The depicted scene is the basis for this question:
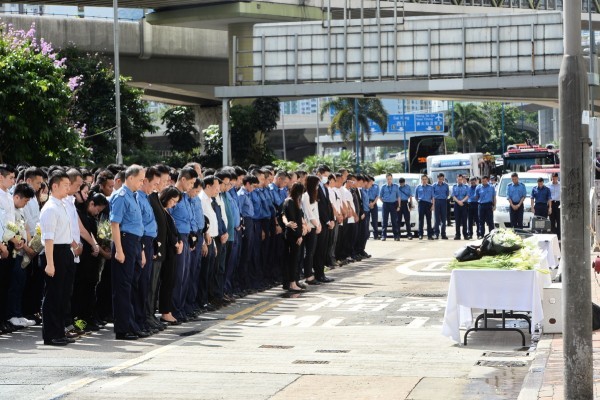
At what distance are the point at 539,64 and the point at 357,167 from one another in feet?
142

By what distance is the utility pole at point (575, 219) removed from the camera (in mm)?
9273

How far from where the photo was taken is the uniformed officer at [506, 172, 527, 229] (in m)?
32.7

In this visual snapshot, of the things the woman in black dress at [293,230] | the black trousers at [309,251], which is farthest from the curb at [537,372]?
the black trousers at [309,251]

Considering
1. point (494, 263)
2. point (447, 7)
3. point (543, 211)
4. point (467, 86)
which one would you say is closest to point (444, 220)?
point (543, 211)

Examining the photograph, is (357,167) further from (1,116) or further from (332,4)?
(1,116)

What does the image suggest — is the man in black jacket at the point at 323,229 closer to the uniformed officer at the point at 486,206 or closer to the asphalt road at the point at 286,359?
the asphalt road at the point at 286,359

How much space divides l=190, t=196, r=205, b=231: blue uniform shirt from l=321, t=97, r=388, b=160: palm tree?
81.2 metres

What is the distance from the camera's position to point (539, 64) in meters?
44.8

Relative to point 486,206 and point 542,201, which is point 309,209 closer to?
point 542,201

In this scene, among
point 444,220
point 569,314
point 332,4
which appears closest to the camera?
point 569,314

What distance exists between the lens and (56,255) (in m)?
13.7

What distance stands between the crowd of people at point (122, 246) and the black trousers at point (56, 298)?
0.04 ft

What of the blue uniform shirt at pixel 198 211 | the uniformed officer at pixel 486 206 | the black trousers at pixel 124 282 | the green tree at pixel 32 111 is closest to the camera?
the black trousers at pixel 124 282

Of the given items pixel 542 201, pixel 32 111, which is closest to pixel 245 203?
pixel 32 111
